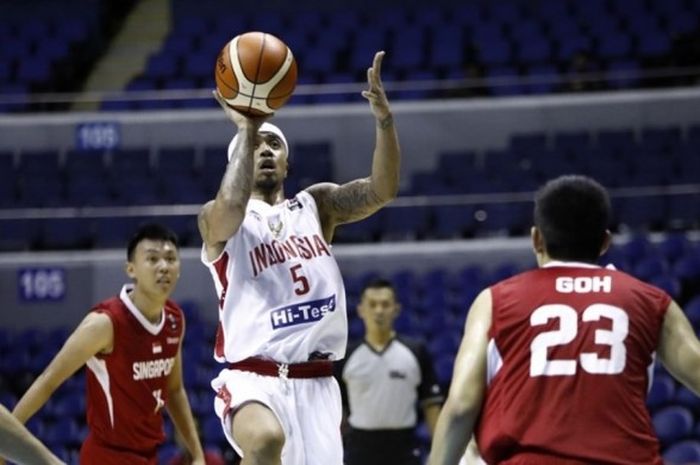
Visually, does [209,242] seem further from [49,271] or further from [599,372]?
[49,271]

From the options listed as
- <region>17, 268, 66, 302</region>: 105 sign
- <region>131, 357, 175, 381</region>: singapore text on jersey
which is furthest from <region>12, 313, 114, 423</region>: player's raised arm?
<region>17, 268, 66, 302</region>: 105 sign

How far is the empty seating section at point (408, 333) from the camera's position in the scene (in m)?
12.2

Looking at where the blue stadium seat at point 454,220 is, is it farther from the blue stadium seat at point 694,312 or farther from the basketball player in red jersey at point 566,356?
the basketball player in red jersey at point 566,356

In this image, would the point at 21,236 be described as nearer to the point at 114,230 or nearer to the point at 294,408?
the point at 114,230

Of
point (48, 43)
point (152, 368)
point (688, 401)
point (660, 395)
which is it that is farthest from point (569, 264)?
point (48, 43)

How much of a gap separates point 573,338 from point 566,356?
5cm

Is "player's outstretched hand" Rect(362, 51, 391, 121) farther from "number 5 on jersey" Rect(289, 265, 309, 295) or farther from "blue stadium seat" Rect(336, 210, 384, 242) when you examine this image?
"blue stadium seat" Rect(336, 210, 384, 242)

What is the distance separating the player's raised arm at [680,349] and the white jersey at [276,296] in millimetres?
2123

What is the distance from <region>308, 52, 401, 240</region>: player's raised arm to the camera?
230 inches

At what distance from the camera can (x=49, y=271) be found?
15.8 meters

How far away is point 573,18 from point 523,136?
2772 millimetres

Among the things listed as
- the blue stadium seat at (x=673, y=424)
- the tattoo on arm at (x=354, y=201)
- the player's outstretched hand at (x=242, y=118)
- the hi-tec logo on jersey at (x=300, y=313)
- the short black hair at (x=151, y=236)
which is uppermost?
the player's outstretched hand at (x=242, y=118)

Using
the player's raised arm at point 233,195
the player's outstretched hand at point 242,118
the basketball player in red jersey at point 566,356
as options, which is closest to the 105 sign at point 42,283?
the player's outstretched hand at point 242,118

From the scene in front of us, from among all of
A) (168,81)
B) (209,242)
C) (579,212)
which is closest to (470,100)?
(168,81)
